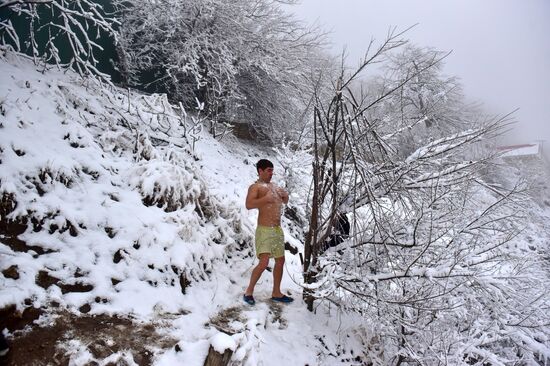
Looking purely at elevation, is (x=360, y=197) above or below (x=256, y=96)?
below

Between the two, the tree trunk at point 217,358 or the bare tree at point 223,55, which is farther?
the bare tree at point 223,55

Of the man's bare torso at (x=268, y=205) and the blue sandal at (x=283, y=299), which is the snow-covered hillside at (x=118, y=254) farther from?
the man's bare torso at (x=268, y=205)

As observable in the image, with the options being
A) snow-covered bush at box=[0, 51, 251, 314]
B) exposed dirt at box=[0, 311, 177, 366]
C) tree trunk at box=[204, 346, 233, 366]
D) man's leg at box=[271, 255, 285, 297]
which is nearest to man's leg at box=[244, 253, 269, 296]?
man's leg at box=[271, 255, 285, 297]

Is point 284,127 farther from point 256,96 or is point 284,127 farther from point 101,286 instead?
point 101,286

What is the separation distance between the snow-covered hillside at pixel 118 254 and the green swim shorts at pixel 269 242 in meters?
0.38

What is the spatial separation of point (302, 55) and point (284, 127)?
2415 mm

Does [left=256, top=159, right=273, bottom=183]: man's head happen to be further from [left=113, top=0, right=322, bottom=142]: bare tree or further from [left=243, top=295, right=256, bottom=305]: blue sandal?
[left=113, top=0, right=322, bottom=142]: bare tree

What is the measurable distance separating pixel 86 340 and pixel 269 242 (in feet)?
6.02

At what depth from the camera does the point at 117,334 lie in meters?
2.47

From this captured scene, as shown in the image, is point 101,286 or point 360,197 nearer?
point 101,286

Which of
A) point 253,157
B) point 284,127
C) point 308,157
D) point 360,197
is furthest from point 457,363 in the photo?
point 284,127

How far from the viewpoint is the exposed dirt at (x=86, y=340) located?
2062mm

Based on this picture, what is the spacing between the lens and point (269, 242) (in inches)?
140

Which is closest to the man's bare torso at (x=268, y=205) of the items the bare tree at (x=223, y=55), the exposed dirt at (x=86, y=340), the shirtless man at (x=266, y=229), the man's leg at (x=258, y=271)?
the shirtless man at (x=266, y=229)
